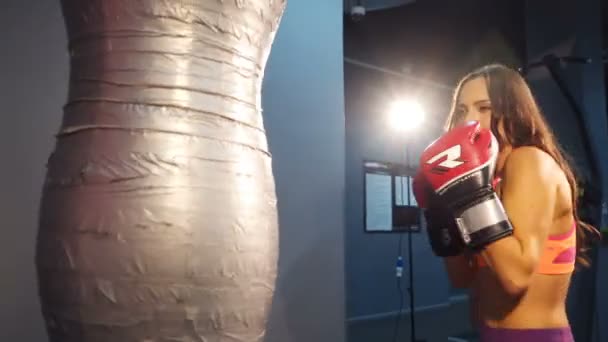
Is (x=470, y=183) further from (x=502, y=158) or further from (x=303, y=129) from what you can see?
(x=303, y=129)

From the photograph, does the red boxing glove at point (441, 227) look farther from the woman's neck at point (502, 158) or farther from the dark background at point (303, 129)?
the dark background at point (303, 129)

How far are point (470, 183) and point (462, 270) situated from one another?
332 mm

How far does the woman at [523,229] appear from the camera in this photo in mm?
1062

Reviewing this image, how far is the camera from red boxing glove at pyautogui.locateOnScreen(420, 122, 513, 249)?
1.05 meters

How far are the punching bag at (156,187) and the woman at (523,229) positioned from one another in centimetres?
61

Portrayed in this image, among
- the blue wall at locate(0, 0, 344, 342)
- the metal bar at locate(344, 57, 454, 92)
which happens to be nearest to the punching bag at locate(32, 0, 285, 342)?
the blue wall at locate(0, 0, 344, 342)

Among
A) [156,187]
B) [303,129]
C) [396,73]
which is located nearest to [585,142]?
[396,73]

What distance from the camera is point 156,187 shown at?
1.92ft

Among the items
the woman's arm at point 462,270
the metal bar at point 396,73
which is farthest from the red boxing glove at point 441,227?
the metal bar at point 396,73

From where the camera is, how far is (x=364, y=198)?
13.5 feet

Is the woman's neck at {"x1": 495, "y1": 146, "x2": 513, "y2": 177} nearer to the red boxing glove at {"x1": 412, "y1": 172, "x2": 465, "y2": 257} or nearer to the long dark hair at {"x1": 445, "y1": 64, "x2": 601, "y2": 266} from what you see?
the long dark hair at {"x1": 445, "y1": 64, "x2": 601, "y2": 266}

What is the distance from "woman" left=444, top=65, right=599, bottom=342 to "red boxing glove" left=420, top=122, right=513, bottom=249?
0.04 meters

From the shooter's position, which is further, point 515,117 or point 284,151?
point 284,151

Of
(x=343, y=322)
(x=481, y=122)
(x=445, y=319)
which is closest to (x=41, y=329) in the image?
(x=343, y=322)
